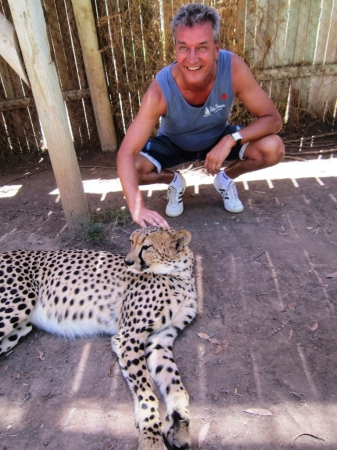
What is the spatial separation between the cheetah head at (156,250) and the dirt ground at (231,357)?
407 mm

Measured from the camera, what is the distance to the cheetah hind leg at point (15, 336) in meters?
2.14

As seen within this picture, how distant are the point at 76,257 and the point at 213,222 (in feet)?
4.30

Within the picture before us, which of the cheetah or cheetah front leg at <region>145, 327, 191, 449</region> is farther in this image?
the cheetah

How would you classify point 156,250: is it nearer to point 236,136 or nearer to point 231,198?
point 236,136

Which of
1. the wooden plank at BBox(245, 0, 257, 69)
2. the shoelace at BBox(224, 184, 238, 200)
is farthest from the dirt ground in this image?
the wooden plank at BBox(245, 0, 257, 69)

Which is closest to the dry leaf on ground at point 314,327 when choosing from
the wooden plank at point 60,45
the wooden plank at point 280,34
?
the wooden plank at point 280,34

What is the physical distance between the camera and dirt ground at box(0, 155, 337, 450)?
168 centimetres

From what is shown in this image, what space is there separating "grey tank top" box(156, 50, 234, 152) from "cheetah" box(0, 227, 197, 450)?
1123 mm

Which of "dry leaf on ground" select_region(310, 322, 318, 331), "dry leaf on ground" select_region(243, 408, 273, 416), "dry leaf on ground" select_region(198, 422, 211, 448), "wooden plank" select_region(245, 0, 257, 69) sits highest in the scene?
"wooden plank" select_region(245, 0, 257, 69)

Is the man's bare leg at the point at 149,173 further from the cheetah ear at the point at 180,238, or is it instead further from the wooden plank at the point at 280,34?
the wooden plank at the point at 280,34

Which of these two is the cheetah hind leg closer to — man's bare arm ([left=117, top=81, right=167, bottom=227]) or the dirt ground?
the dirt ground

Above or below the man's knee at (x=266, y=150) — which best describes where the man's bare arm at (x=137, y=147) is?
above

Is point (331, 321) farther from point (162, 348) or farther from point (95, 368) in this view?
point (95, 368)

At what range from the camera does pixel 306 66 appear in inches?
196
